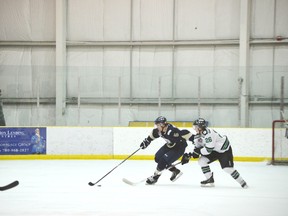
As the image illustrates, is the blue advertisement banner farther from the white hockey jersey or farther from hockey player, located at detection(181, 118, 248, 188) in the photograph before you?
the white hockey jersey

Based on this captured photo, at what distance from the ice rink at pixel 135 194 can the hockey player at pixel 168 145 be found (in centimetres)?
23

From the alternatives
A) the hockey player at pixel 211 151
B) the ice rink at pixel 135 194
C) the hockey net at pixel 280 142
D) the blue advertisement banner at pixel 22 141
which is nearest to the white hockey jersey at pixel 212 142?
the hockey player at pixel 211 151

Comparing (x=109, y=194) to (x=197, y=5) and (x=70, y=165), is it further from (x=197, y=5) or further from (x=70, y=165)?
(x=197, y=5)

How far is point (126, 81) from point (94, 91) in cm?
97

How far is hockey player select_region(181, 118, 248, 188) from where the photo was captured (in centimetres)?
750

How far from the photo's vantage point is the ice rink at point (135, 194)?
553 centimetres

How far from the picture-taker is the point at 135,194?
271 inches

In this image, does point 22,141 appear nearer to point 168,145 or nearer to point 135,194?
point 168,145

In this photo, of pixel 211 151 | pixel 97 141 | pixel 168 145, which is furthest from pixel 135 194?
pixel 97 141

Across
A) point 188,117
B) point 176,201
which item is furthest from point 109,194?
point 188,117

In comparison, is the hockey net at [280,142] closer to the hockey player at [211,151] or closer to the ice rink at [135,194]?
the ice rink at [135,194]

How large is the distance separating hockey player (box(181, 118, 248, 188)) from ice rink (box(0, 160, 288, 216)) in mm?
236

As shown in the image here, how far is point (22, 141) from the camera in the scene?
13.0 metres

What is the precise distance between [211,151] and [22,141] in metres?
6.81
